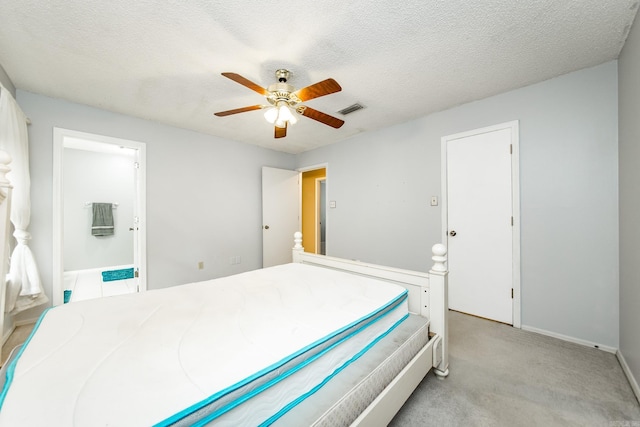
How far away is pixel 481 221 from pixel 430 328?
153 cm

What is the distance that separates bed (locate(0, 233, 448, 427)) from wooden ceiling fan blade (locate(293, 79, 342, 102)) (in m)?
1.27

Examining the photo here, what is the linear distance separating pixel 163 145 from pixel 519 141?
13.6ft

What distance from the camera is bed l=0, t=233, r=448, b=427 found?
703 mm

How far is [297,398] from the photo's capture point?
915 mm

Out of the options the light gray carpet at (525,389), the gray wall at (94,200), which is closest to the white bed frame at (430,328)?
the light gray carpet at (525,389)

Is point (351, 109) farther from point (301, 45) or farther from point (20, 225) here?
point (20, 225)

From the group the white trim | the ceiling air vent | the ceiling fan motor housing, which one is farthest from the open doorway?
the ceiling fan motor housing

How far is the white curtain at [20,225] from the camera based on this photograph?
6.79 feet

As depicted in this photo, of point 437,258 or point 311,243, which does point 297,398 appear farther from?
point 311,243

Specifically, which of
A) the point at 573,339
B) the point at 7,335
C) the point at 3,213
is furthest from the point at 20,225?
the point at 573,339

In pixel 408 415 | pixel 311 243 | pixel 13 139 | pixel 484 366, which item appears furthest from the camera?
pixel 311 243

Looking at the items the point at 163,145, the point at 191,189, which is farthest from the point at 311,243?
the point at 163,145

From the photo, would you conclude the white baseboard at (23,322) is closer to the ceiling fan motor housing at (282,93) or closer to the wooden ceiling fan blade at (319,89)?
the ceiling fan motor housing at (282,93)

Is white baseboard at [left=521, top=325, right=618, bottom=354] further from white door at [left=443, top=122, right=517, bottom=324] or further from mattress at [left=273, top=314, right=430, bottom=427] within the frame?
mattress at [left=273, top=314, right=430, bottom=427]
